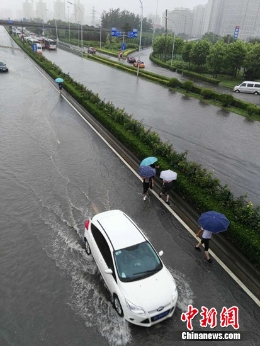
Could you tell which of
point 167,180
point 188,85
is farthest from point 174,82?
point 167,180

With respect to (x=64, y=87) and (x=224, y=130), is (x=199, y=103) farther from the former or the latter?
(x=64, y=87)

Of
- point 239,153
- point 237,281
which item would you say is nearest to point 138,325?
point 237,281

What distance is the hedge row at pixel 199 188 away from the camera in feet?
28.3

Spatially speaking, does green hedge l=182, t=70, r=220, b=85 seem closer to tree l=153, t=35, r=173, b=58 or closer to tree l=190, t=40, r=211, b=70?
tree l=190, t=40, r=211, b=70

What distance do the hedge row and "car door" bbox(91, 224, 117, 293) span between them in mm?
4130

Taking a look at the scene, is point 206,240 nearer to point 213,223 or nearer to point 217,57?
point 213,223

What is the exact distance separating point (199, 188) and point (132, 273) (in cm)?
513

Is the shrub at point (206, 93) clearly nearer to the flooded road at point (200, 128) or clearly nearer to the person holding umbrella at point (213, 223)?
the flooded road at point (200, 128)

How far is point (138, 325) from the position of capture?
653cm

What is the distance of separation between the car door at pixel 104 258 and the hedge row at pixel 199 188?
413cm

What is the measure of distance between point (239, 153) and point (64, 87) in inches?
755

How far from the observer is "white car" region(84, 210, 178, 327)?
251 inches

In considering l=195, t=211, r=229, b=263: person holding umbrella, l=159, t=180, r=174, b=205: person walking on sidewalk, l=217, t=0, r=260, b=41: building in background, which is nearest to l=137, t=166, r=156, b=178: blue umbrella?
l=159, t=180, r=174, b=205: person walking on sidewalk

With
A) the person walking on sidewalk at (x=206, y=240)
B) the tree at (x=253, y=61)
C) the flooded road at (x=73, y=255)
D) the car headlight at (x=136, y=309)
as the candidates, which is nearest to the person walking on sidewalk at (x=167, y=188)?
the flooded road at (x=73, y=255)
